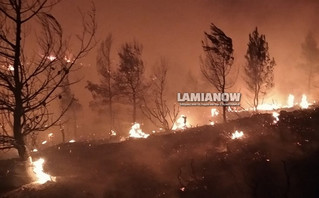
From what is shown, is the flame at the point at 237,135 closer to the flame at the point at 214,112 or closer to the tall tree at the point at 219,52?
the tall tree at the point at 219,52

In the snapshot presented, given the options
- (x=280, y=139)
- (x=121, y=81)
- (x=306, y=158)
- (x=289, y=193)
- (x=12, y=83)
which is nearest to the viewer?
(x=12, y=83)

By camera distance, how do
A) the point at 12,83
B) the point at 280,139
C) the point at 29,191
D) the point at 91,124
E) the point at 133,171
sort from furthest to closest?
1. the point at 91,124
2. the point at 280,139
3. the point at 133,171
4. the point at 29,191
5. the point at 12,83

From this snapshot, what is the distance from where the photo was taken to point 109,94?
115 feet

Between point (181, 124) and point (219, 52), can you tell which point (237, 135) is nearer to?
point (219, 52)

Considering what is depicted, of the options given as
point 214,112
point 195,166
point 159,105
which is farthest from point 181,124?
point 195,166

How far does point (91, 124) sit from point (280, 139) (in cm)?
3762

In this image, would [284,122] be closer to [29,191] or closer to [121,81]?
[29,191]

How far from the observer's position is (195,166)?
1456cm

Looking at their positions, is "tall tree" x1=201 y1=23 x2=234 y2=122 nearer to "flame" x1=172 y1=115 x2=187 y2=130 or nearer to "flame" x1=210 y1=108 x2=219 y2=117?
"flame" x1=172 y1=115 x2=187 y2=130

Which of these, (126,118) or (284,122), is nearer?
(284,122)

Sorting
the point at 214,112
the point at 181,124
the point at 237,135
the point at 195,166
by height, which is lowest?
the point at 195,166

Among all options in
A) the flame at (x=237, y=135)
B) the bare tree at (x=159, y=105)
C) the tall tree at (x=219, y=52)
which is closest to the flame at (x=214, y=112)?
the bare tree at (x=159, y=105)

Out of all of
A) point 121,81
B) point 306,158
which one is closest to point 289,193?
point 306,158

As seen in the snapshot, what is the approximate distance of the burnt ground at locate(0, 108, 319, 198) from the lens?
1148 centimetres
